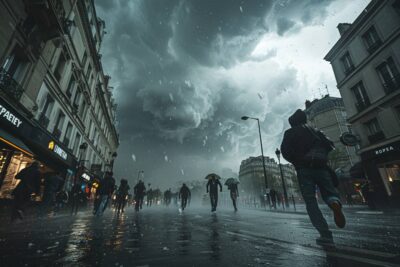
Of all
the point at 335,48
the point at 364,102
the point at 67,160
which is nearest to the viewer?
the point at 67,160

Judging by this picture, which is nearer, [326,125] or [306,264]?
[306,264]

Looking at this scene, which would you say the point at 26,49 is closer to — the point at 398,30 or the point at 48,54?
the point at 48,54

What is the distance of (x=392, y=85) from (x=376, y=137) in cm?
386

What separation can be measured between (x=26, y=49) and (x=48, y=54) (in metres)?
2.37

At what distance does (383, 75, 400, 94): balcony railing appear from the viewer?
45.8 ft

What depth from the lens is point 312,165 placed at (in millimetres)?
3068

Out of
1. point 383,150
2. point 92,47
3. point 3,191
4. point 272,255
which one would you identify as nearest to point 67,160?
point 3,191

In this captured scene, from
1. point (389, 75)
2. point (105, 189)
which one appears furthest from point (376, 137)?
point (105, 189)

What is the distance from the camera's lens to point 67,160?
50.3 feet

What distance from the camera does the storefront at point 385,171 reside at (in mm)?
13711

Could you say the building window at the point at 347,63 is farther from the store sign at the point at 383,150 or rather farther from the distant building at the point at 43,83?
the distant building at the point at 43,83

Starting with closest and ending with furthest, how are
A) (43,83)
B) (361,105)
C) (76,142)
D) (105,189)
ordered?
(105,189), (43,83), (361,105), (76,142)

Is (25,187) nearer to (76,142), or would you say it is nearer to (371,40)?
(76,142)

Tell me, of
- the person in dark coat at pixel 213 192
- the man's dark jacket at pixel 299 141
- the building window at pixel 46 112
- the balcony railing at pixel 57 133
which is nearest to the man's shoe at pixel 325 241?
the man's dark jacket at pixel 299 141
